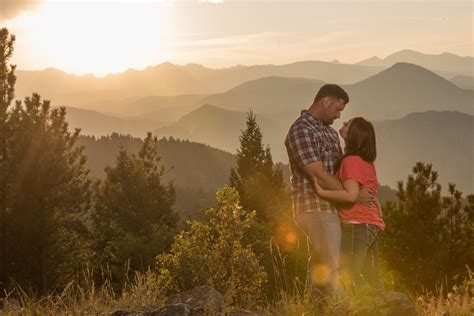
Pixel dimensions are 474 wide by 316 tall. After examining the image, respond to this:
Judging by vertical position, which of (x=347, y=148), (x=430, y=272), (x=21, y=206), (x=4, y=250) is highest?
(x=347, y=148)

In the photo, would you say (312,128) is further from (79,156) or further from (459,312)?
(79,156)

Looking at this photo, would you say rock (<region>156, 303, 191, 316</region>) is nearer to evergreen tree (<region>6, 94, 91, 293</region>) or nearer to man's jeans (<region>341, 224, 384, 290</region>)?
man's jeans (<region>341, 224, 384, 290</region>)

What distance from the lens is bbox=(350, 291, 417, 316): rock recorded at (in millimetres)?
4180

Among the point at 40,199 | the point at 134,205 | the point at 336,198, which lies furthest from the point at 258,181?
the point at 336,198

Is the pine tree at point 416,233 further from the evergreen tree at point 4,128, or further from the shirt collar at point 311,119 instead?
the shirt collar at point 311,119

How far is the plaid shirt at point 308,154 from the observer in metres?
5.21

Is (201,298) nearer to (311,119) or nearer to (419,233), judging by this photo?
(311,119)

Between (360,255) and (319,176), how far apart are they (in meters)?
0.77

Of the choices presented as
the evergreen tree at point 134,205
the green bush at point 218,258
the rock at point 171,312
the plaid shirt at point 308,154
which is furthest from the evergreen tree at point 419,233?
the rock at point 171,312

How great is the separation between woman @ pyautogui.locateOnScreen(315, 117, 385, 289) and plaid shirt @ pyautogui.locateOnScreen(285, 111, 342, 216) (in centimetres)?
15

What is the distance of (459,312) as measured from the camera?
15.7ft

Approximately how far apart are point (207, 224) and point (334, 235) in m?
8.33

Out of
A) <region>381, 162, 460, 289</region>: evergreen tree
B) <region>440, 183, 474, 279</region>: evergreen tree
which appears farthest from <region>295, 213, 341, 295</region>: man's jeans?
<region>440, 183, 474, 279</region>: evergreen tree

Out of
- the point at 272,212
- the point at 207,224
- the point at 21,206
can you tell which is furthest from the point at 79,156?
the point at 207,224
